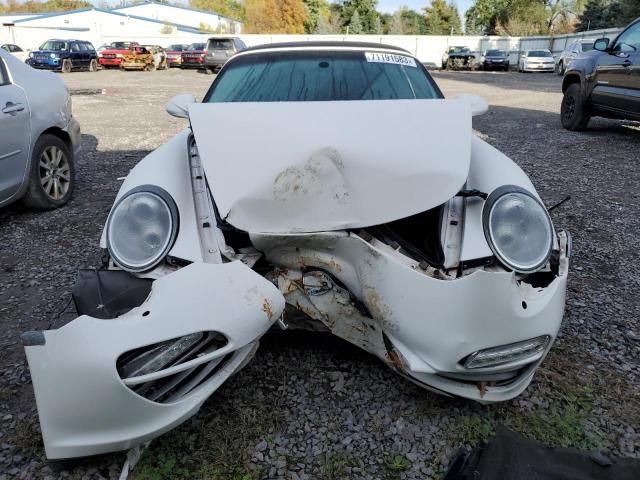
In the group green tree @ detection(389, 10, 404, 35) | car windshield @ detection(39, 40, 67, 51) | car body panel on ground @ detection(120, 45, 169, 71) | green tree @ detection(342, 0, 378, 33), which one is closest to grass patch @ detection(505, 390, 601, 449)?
car windshield @ detection(39, 40, 67, 51)

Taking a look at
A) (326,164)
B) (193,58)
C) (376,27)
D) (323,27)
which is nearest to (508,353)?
(326,164)

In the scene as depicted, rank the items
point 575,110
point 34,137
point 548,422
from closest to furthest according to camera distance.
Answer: point 548,422 → point 34,137 → point 575,110

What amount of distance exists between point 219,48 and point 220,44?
0.61 ft

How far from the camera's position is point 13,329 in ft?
9.50

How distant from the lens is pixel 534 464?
5.89 ft

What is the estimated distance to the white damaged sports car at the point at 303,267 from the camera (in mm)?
1727

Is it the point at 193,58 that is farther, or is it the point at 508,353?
the point at 193,58

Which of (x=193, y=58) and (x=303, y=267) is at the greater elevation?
(x=303, y=267)

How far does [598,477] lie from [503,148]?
6419 mm

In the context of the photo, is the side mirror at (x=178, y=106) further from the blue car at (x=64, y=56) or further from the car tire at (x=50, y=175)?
the blue car at (x=64, y=56)

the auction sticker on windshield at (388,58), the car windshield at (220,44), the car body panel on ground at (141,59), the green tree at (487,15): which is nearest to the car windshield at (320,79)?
the auction sticker on windshield at (388,58)

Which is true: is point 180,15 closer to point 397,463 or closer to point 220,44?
point 220,44

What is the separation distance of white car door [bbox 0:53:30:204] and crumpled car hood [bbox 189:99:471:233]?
2.52 meters

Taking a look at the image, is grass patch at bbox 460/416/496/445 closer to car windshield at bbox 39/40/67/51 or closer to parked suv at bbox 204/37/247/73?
parked suv at bbox 204/37/247/73
